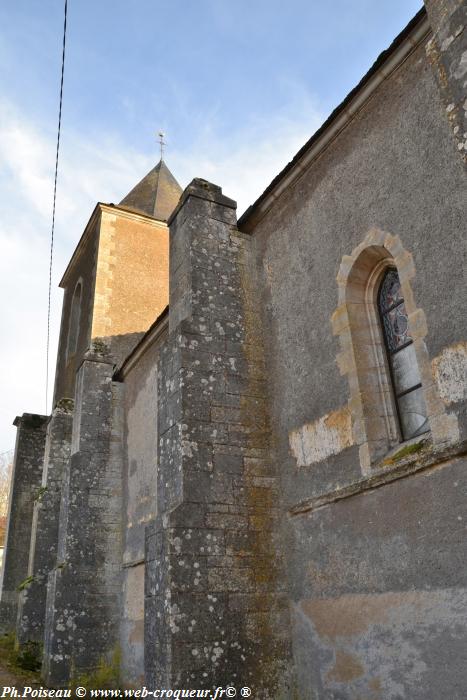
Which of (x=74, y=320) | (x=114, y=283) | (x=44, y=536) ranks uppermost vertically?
(x=74, y=320)

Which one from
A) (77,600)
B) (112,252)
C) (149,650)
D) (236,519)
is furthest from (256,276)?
(112,252)

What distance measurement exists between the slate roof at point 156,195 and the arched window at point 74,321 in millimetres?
2693

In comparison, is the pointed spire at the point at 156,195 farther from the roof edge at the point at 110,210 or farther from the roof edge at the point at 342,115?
the roof edge at the point at 342,115

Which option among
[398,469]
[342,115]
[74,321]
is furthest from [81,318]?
[398,469]

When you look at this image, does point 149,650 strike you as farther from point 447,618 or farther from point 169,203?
point 169,203

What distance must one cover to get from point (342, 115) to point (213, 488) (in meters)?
3.83

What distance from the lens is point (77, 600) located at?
344 inches

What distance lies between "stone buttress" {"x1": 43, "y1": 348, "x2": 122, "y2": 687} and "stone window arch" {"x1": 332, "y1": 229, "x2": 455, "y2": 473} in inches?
230

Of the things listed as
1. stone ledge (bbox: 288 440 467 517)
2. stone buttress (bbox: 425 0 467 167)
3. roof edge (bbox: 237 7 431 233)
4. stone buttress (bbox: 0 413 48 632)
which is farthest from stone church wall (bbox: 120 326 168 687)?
stone buttress (bbox: 425 0 467 167)

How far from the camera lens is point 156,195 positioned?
15.9 m

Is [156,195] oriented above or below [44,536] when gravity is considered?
above

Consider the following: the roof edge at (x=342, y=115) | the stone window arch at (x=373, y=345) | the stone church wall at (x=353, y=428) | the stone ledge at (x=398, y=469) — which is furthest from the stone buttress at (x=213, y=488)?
the stone window arch at (x=373, y=345)

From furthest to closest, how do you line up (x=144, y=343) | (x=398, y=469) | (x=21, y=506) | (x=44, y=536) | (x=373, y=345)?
(x=21, y=506)
(x=44, y=536)
(x=144, y=343)
(x=373, y=345)
(x=398, y=469)

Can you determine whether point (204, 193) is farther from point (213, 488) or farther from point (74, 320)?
point (74, 320)
